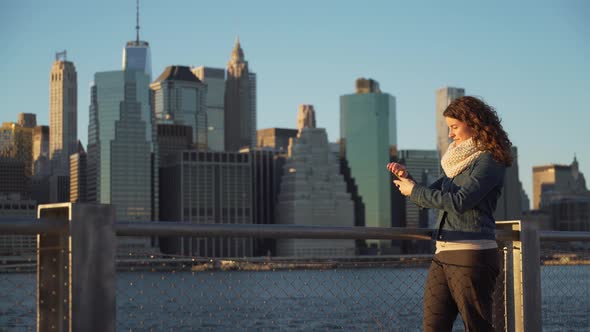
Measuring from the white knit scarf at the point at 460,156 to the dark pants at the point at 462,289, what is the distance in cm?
43

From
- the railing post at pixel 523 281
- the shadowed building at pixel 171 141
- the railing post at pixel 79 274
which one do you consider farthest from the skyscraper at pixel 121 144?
the railing post at pixel 79 274

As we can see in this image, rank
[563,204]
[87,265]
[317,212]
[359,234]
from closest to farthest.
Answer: [87,265] < [359,234] < [317,212] < [563,204]

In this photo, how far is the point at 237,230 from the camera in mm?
4984

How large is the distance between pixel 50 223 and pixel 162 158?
179791 millimetres

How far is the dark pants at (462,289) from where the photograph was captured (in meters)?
4.92

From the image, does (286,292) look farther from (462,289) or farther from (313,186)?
(313,186)

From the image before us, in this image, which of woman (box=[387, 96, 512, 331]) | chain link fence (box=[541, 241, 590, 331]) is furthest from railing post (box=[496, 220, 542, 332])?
woman (box=[387, 96, 512, 331])

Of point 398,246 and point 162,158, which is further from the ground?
point 162,158

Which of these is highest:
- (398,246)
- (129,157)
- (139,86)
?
(139,86)

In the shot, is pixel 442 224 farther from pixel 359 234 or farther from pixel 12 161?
pixel 12 161

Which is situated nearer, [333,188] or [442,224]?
[442,224]

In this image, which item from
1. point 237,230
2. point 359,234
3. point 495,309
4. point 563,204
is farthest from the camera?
point 563,204

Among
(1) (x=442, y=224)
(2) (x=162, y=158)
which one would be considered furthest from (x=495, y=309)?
(2) (x=162, y=158)

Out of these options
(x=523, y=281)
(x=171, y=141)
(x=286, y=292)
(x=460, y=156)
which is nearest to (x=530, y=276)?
(x=523, y=281)
